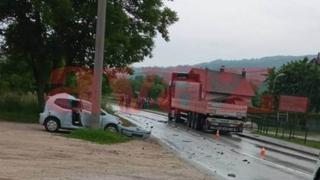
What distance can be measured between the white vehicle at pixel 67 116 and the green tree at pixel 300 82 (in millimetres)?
38498

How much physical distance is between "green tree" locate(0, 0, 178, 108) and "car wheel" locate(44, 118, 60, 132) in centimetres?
736

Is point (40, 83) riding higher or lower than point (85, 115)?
higher

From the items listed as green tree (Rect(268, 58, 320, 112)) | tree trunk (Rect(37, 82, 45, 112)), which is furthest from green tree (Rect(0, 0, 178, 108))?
green tree (Rect(268, 58, 320, 112))

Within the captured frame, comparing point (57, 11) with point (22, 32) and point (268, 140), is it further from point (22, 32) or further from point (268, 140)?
point (268, 140)

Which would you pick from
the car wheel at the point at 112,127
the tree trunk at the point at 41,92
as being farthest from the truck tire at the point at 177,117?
the car wheel at the point at 112,127

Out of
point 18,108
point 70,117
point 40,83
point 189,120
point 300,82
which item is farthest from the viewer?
point 300,82

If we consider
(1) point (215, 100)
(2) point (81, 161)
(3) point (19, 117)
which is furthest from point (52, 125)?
(1) point (215, 100)

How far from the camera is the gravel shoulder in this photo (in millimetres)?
14617

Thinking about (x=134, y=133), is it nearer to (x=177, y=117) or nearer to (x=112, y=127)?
(x=112, y=127)

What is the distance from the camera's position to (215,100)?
138 feet

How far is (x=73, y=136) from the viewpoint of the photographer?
2600 cm

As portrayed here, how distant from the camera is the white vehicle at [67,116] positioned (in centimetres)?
2931

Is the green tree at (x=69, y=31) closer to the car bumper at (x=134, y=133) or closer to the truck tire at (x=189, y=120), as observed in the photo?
the truck tire at (x=189, y=120)

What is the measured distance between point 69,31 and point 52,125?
8.87 metres
